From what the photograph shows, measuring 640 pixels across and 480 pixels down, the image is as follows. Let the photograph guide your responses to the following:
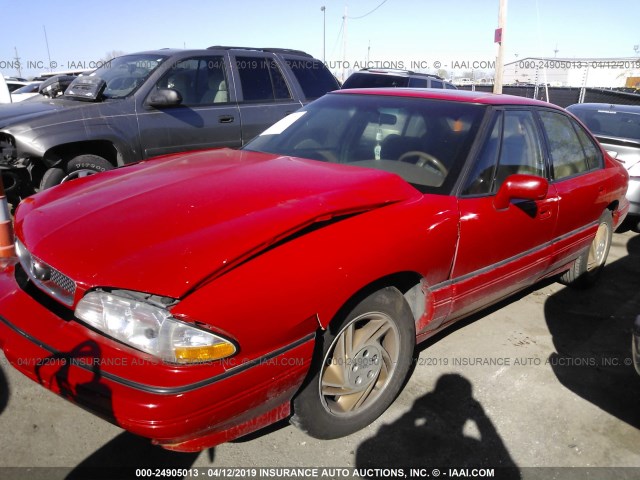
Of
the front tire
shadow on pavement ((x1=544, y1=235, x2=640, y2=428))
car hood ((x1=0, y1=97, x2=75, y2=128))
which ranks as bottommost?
shadow on pavement ((x1=544, y1=235, x2=640, y2=428))

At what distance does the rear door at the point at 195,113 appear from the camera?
18.1ft

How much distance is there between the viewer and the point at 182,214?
2238 millimetres

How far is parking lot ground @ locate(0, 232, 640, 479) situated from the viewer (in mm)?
2379

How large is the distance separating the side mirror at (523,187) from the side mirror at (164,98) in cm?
376

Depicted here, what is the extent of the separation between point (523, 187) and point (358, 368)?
1341 mm

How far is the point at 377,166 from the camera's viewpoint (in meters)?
3.03

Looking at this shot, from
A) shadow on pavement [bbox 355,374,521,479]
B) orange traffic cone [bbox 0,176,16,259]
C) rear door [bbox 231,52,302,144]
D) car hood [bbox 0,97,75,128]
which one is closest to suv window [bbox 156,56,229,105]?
rear door [bbox 231,52,302,144]

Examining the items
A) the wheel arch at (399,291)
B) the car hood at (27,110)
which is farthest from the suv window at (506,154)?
the car hood at (27,110)

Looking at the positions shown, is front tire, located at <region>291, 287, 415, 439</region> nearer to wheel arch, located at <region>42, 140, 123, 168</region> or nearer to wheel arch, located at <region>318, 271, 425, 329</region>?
wheel arch, located at <region>318, 271, 425, 329</region>

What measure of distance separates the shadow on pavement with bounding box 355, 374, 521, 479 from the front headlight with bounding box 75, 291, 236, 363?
1.03 m

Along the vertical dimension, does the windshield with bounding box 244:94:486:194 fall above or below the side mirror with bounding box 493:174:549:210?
above

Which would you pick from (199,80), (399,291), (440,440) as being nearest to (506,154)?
(399,291)

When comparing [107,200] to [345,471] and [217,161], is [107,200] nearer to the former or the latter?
[217,161]

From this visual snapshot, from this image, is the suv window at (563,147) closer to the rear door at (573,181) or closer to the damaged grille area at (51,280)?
the rear door at (573,181)
